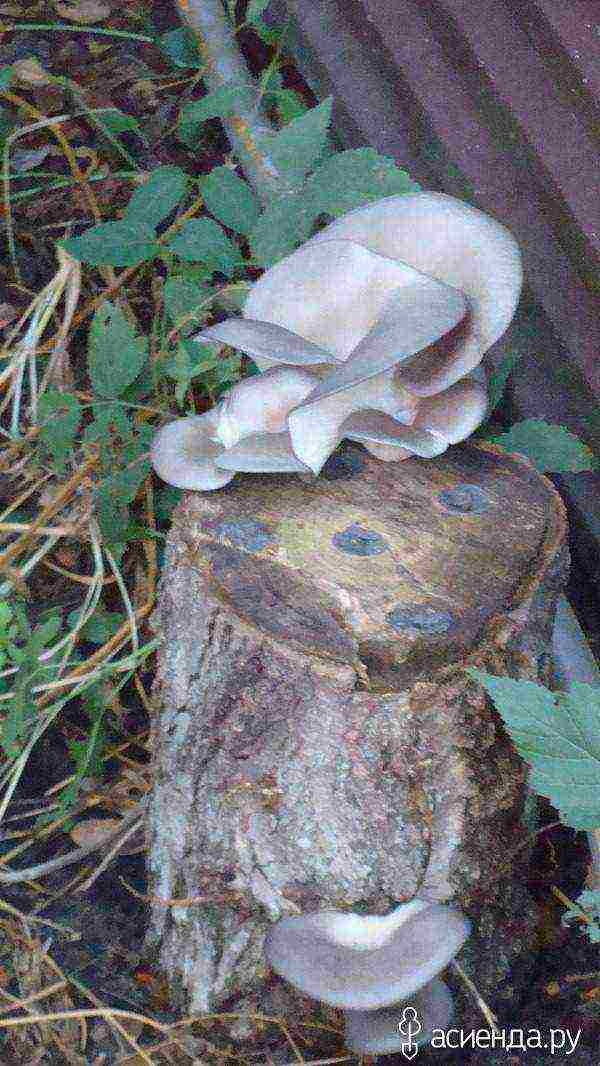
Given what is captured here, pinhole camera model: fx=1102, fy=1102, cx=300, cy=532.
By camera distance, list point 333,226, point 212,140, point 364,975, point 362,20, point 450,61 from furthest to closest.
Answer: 1. point 212,140
2. point 362,20
3. point 450,61
4. point 333,226
5. point 364,975

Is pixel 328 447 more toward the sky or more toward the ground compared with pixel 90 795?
more toward the sky

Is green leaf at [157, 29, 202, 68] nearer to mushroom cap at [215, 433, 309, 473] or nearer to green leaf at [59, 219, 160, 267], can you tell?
green leaf at [59, 219, 160, 267]

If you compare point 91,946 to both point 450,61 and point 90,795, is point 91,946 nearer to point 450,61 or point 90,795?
point 90,795

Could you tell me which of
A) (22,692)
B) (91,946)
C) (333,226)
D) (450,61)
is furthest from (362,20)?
(91,946)

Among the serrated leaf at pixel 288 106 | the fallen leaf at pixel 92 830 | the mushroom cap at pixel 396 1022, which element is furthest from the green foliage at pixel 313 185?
the mushroom cap at pixel 396 1022

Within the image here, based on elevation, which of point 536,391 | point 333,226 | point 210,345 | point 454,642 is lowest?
point 536,391

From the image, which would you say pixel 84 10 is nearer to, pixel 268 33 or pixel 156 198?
pixel 268 33

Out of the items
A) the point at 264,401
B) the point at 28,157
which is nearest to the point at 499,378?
the point at 264,401

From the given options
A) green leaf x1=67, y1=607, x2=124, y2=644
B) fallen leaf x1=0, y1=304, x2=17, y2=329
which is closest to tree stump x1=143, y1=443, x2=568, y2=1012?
green leaf x1=67, y1=607, x2=124, y2=644
